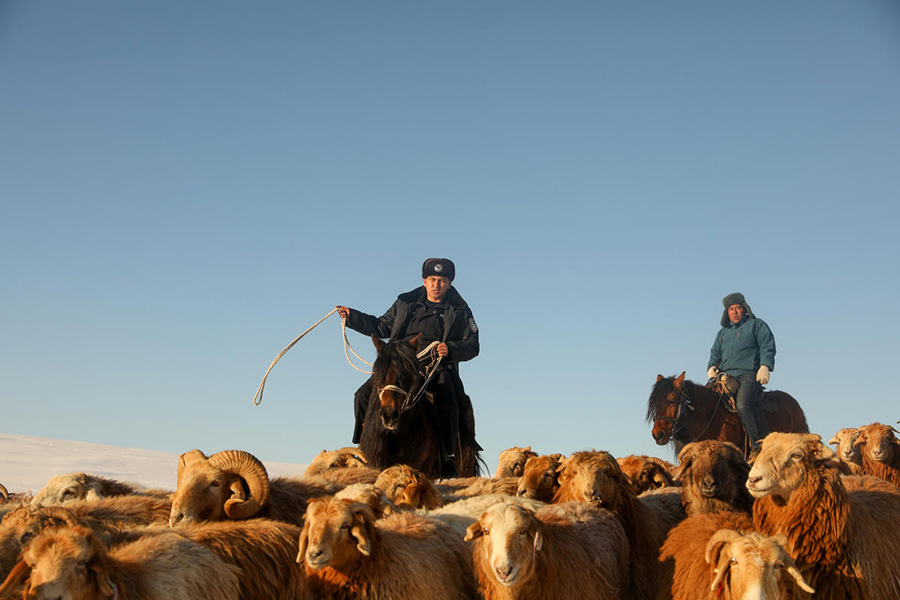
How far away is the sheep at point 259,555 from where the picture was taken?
6.52m

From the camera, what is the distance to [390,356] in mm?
12742

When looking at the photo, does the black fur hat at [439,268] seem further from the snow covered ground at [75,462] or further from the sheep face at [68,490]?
the snow covered ground at [75,462]

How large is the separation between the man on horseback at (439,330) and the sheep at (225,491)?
185 inches

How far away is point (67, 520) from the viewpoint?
22.3ft

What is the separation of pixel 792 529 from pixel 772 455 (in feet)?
2.04

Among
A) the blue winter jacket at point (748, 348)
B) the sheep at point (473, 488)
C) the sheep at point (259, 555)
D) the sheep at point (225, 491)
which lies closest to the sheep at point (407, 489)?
the sheep at point (473, 488)

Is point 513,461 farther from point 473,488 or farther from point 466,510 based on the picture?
point 466,510

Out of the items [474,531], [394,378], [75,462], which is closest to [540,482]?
[474,531]

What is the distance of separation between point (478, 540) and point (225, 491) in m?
2.82

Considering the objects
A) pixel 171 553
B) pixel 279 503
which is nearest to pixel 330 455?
pixel 279 503

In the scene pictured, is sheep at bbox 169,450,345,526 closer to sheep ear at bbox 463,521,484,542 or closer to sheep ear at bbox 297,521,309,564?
sheep ear at bbox 297,521,309,564

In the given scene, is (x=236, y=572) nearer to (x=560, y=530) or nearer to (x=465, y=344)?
(x=560, y=530)

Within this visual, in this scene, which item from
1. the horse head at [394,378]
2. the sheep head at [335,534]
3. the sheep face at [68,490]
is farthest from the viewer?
the horse head at [394,378]

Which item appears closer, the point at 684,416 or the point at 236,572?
the point at 236,572
